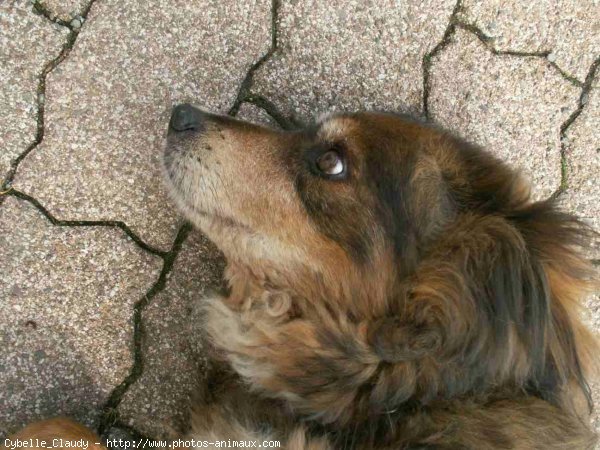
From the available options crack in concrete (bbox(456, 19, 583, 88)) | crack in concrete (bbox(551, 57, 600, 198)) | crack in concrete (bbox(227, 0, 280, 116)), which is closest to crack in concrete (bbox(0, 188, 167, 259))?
crack in concrete (bbox(227, 0, 280, 116))

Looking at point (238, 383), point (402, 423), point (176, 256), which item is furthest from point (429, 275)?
point (176, 256)

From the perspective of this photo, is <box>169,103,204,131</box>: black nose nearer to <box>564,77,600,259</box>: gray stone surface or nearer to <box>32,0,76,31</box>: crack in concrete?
<box>32,0,76,31</box>: crack in concrete

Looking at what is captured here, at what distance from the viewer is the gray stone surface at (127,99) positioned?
9.88 feet

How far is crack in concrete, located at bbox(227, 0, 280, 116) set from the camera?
3.25 meters

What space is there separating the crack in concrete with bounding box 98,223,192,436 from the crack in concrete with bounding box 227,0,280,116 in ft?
2.17

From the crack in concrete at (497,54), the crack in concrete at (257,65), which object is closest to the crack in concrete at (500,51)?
the crack in concrete at (497,54)

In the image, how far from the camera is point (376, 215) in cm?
248

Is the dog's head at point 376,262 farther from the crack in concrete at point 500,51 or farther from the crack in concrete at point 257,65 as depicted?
the crack in concrete at point 500,51

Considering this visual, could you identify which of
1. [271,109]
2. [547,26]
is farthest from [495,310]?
[547,26]

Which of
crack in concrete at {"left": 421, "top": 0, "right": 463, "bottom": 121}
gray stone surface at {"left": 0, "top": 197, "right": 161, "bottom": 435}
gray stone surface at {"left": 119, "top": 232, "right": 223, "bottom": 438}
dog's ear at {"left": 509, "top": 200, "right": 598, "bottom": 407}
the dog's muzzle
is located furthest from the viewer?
crack in concrete at {"left": 421, "top": 0, "right": 463, "bottom": 121}

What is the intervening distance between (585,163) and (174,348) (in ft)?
8.17

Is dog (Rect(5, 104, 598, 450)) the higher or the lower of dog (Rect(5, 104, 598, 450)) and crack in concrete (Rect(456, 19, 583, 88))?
the lower

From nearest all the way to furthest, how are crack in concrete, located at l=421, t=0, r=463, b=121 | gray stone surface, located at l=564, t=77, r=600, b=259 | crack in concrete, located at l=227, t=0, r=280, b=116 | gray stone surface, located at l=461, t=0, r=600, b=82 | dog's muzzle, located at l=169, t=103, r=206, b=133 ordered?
dog's muzzle, located at l=169, t=103, r=206, b=133 < crack in concrete, located at l=227, t=0, r=280, b=116 < crack in concrete, located at l=421, t=0, r=463, b=121 < gray stone surface, located at l=461, t=0, r=600, b=82 < gray stone surface, located at l=564, t=77, r=600, b=259

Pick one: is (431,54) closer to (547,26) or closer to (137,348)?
(547,26)
